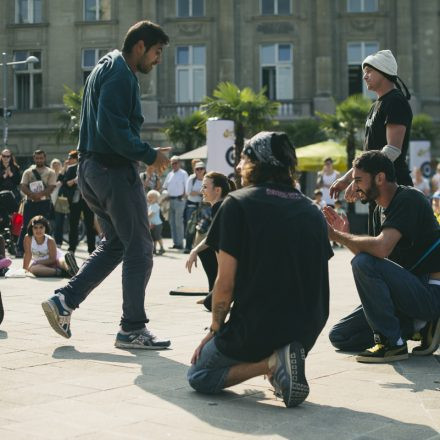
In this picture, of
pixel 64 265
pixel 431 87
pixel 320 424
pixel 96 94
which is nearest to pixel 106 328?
pixel 96 94

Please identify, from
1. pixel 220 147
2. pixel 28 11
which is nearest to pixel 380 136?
pixel 220 147

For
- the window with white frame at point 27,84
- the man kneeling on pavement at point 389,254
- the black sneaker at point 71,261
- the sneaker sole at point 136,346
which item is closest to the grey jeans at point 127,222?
the sneaker sole at point 136,346

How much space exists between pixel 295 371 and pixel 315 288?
0.45 meters

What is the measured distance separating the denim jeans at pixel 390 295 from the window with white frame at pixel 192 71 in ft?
129

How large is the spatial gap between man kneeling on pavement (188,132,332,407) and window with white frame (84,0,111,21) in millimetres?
41708

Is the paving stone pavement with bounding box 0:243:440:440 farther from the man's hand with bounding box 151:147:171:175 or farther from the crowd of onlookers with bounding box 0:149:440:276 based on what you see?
the crowd of onlookers with bounding box 0:149:440:276

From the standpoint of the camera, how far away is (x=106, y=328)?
312 inches

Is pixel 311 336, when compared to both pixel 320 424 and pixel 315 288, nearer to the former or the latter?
pixel 315 288

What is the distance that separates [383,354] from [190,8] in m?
40.3

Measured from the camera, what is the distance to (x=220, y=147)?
21.1 m

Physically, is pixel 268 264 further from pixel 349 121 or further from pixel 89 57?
pixel 89 57

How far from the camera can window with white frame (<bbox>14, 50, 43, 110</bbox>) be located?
46.3 meters

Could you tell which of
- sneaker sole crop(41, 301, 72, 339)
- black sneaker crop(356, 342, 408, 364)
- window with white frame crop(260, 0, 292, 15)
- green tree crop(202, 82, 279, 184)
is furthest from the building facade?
black sneaker crop(356, 342, 408, 364)

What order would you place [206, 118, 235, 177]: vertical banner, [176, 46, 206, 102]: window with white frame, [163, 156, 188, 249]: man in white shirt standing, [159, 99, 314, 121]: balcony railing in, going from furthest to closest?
[176, 46, 206, 102]: window with white frame < [159, 99, 314, 121]: balcony railing < [163, 156, 188, 249]: man in white shirt standing < [206, 118, 235, 177]: vertical banner
